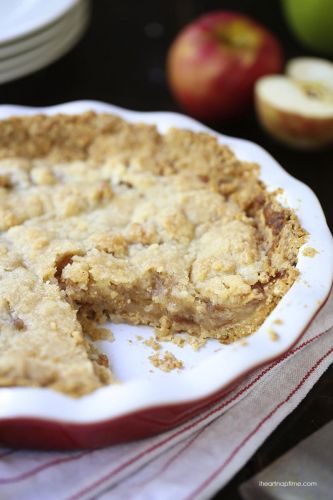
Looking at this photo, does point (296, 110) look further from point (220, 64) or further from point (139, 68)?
point (139, 68)

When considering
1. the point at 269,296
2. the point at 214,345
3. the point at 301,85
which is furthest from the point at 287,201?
the point at 301,85

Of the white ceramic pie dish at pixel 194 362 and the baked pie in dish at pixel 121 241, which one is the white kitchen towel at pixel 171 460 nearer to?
the white ceramic pie dish at pixel 194 362

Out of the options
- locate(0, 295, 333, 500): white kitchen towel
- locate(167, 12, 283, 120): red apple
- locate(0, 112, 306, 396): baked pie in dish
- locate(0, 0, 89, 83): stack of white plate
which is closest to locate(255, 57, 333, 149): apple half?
locate(167, 12, 283, 120): red apple

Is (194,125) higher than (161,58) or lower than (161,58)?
higher

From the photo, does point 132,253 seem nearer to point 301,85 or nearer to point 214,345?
point 214,345

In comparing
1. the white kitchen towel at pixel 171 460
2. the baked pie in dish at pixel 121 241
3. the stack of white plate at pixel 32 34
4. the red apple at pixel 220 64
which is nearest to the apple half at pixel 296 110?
the red apple at pixel 220 64
